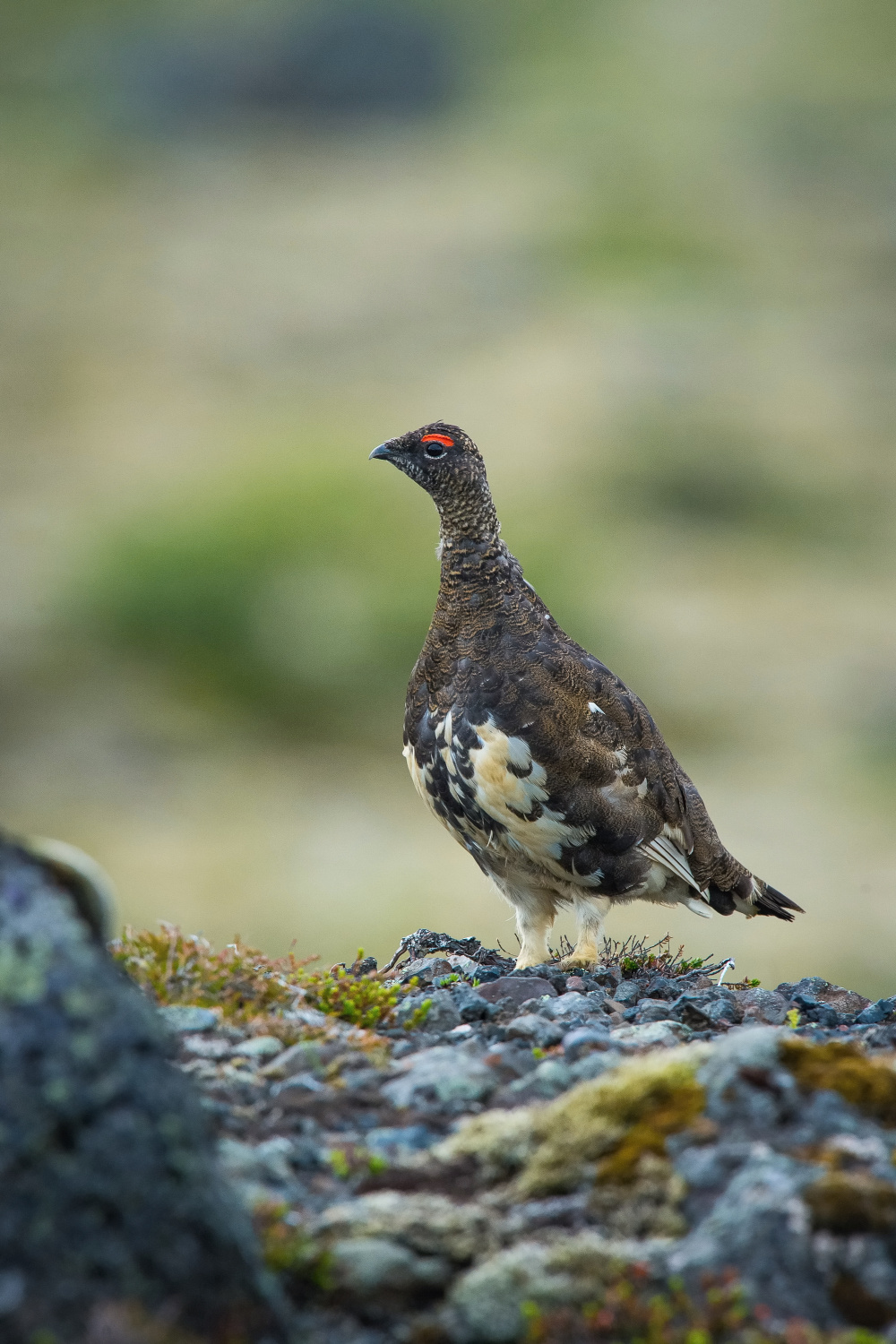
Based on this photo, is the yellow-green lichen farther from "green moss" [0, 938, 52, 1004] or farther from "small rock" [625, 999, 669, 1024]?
"small rock" [625, 999, 669, 1024]

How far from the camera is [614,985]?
7.69m

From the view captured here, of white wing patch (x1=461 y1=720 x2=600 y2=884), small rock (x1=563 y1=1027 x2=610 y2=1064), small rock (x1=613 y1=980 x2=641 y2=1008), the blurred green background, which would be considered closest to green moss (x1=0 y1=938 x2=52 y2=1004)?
small rock (x1=563 y1=1027 x2=610 y2=1064)

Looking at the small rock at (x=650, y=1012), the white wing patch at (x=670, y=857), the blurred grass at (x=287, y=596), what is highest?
the blurred grass at (x=287, y=596)

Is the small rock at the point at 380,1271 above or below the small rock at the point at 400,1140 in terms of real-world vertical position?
below

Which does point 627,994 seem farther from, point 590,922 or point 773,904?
point 773,904

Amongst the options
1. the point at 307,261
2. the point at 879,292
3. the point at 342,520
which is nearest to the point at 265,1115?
the point at 342,520

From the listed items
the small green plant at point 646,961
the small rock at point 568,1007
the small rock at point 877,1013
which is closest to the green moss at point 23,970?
the small rock at point 568,1007

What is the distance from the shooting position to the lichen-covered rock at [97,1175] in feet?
11.1

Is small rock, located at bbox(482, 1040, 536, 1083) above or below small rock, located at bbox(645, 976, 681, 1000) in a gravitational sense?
below

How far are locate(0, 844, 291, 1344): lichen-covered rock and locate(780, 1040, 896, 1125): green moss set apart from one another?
1.84 metres

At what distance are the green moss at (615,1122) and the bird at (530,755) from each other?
145 inches

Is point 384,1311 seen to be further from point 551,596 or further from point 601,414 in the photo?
point 601,414

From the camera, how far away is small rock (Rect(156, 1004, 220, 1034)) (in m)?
5.60

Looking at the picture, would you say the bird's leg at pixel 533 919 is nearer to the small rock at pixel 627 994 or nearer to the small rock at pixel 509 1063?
the small rock at pixel 627 994
